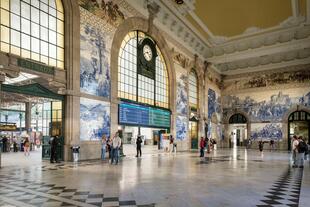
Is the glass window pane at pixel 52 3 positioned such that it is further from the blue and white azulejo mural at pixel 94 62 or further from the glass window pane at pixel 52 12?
the blue and white azulejo mural at pixel 94 62

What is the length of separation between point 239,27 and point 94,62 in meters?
16.5

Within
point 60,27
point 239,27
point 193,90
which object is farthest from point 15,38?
point 193,90

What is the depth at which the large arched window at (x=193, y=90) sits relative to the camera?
101 feet

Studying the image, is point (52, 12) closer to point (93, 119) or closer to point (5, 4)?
point (5, 4)

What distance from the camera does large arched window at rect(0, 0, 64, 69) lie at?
41.1ft

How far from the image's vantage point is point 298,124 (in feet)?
121

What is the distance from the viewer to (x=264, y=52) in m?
31.8

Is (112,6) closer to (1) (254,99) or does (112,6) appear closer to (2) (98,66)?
(2) (98,66)

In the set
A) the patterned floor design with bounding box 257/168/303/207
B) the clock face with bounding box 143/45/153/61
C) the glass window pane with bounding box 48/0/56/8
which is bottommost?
the patterned floor design with bounding box 257/168/303/207

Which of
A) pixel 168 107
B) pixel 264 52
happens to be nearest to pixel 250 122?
pixel 264 52

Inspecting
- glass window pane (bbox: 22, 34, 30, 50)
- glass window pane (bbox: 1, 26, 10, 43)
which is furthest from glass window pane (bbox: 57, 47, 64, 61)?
glass window pane (bbox: 1, 26, 10, 43)

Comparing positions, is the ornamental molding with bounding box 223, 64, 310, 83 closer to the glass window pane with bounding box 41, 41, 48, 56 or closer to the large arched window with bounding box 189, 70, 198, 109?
the large arched window with bounding box 189, 70, 198, 109

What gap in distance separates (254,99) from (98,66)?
26.1 metres

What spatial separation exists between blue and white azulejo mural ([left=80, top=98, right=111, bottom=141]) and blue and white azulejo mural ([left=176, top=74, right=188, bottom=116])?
10.7 m
